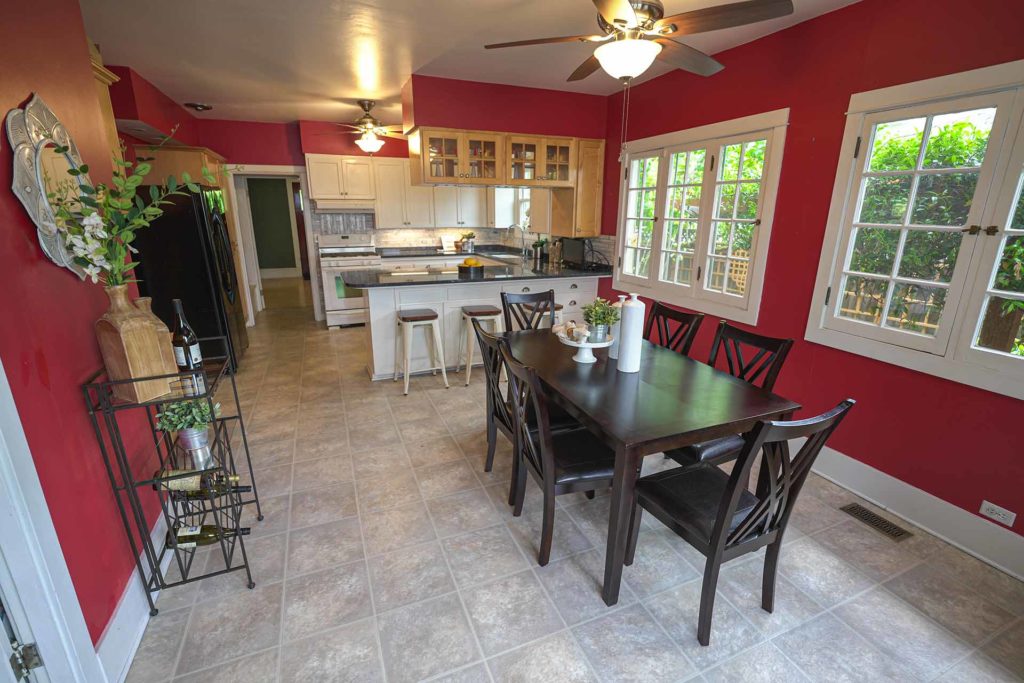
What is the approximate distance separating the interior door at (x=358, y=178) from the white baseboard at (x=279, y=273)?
508cm

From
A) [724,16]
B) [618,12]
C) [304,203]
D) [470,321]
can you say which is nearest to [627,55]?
[618,12]

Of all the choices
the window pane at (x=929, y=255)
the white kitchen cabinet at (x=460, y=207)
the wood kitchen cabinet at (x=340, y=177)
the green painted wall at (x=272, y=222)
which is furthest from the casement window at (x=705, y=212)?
the green painted wall at (x=272, y=222)

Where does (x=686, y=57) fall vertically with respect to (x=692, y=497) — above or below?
above

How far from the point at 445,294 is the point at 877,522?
10.6 feet

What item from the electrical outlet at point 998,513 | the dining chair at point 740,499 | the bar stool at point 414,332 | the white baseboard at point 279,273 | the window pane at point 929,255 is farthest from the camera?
the white baseboard at point 279,273

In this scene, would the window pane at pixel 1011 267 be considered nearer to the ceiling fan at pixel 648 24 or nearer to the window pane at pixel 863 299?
the window pane at pixel 863 299

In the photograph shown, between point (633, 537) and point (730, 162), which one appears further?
point (730, 162)

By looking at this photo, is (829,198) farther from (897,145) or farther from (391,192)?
(391,192)

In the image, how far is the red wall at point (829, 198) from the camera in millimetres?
1956

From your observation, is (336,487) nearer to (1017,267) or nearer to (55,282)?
(55,282)

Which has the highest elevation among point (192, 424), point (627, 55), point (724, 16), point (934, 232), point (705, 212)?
point (724, 16)

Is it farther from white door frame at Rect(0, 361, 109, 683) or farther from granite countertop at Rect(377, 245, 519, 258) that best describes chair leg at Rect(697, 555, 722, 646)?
granite countertop at Rect(377, 245, 519, 258)

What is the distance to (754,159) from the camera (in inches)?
117

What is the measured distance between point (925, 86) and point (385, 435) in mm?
3397
